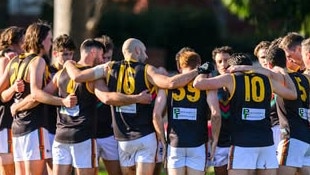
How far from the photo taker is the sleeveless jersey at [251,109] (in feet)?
39.3

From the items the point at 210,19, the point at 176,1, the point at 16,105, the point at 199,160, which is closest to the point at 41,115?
the point at 16,105

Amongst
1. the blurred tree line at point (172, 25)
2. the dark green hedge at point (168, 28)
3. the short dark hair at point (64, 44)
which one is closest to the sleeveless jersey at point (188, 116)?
the short dark hair at point (64, 44)

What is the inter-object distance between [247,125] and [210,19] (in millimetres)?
25186

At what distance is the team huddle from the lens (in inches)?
475

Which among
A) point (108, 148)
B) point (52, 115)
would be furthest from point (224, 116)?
point (52, 115)

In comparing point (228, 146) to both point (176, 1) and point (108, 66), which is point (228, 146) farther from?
point (176, 1)

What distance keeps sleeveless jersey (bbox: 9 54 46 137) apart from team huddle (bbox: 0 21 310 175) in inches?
0.5

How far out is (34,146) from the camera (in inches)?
504

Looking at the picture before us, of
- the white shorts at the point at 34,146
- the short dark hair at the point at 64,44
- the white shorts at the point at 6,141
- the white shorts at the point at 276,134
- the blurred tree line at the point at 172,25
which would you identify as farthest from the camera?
the blurred tree line at the point at 172,25

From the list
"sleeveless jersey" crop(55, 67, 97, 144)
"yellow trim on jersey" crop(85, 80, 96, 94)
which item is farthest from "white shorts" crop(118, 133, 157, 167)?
"yellow trim on jersey" crop(85, 80, 96, 94)

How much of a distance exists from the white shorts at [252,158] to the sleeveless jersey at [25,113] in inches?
97.5

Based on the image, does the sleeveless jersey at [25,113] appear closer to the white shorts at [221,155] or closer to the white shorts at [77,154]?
the white shorts at [77,154]

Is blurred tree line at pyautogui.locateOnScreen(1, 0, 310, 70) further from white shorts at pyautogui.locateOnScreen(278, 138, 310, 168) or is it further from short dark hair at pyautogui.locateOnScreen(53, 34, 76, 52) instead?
white shorts at pyautogui.locateOnScreen(278, 138, 310, 168)

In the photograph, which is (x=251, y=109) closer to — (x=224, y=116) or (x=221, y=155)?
(x=224, y=116)
